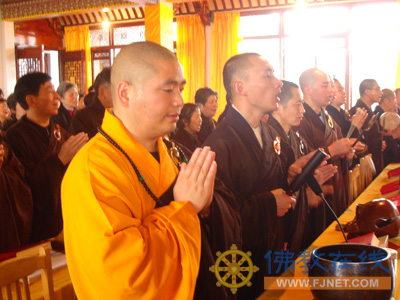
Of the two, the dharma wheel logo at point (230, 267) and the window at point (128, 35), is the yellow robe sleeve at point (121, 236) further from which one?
the window at point (128, 35)

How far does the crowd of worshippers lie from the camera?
107 centimetres

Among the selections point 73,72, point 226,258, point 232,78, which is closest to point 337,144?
point 232,78

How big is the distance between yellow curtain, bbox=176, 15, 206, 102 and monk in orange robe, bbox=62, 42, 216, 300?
28.9ft

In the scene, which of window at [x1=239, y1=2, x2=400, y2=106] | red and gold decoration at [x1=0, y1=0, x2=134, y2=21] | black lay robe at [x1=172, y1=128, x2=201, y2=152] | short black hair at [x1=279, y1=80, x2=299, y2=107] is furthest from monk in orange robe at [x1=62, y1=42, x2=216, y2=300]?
window at [x1=239, y1=2, x2=400, y2=106]

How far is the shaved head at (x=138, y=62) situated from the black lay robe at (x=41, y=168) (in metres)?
1.76

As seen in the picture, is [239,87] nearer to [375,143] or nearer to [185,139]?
[185,139]

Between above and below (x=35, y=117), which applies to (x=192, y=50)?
above

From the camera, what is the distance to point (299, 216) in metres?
2.26

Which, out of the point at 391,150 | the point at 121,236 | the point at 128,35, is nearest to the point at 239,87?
the point at 121,236

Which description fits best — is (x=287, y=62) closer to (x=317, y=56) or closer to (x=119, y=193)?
(x=317, y=56)

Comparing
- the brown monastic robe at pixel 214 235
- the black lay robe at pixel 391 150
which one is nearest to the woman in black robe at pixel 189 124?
the black lay robe at pixel 391 150

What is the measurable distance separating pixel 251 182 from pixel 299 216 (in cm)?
47

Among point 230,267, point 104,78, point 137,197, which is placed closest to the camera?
point 137,197

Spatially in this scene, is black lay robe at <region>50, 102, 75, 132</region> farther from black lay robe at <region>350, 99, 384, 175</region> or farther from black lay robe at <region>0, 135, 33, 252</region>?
black lay robe at <region>350, 99, 384, 175</region>
